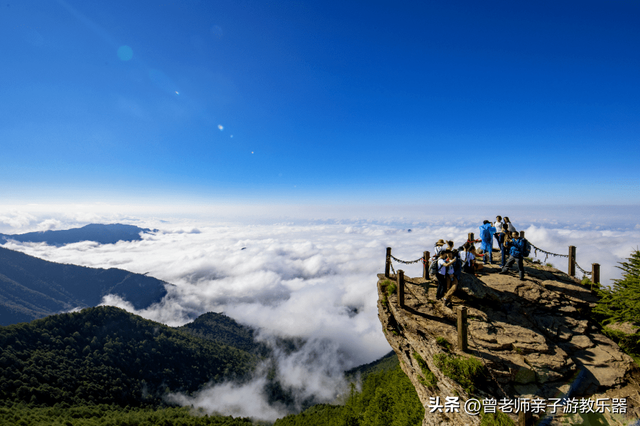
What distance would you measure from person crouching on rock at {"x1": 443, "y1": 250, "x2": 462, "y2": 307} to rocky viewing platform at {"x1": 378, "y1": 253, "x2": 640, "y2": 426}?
58cm

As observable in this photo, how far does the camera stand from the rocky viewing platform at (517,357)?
8.17 m

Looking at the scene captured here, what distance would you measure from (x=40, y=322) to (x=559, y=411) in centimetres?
15273

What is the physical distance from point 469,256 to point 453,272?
2497 mm

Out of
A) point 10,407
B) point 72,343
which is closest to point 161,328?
point 72,343

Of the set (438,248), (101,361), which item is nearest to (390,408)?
(438,248)

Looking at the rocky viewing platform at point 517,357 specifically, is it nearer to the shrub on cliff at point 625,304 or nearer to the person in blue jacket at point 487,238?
the shrub on cliff at point 625,304

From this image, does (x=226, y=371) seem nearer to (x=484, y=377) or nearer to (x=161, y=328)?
(x=161, y=328)

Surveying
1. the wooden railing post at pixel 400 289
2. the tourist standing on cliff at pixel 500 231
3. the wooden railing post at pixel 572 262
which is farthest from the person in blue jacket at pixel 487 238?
the wooden railing post at pixel 400 289

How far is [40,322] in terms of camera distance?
311ft

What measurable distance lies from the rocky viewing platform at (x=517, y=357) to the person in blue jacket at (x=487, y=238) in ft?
11.9

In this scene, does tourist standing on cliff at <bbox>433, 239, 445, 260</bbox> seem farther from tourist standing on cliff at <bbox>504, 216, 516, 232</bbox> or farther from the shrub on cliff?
the shrub on cliff

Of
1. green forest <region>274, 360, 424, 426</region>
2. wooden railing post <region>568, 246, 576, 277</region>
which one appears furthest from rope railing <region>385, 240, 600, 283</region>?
green forest <region>274, 360, 424, 426</region>

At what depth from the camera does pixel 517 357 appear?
9.20m

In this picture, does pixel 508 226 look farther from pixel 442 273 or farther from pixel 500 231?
pixel 442 273
